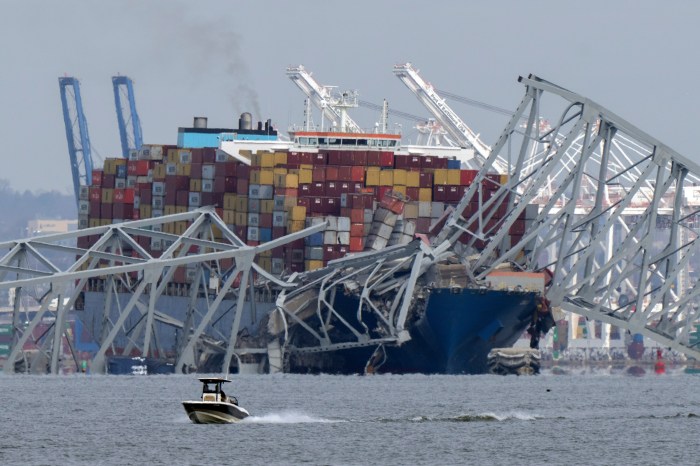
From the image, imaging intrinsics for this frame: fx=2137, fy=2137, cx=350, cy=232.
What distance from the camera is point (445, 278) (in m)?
125

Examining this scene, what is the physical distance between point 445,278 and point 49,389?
25111 millimetres

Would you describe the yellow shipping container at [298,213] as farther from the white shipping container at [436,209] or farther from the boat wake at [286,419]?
the boat wake at [286,419]

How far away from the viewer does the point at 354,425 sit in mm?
87188

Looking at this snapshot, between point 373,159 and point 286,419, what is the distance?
55.2m

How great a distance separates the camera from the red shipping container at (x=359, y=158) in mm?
142250

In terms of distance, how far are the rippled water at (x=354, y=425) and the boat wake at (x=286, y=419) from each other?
0.24 ft

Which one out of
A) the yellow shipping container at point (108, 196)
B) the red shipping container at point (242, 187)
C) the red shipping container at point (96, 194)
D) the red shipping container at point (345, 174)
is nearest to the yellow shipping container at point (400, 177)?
the red shipping container at point (345, 174)

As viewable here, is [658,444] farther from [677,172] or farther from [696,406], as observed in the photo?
[677,172]

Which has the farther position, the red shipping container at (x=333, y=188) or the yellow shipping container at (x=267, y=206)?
the yellow shipping container at (x=267, y=206)

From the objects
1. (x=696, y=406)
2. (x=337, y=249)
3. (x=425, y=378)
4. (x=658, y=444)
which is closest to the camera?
(x=658, y=444)

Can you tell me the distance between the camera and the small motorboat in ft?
273

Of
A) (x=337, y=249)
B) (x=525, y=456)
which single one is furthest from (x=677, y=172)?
(x=525, y=456)

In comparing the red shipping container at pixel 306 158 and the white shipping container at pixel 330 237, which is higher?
the red shipping container at pixel 306 158

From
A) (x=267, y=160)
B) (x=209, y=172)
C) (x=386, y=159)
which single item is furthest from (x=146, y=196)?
(x=386, y=159)
